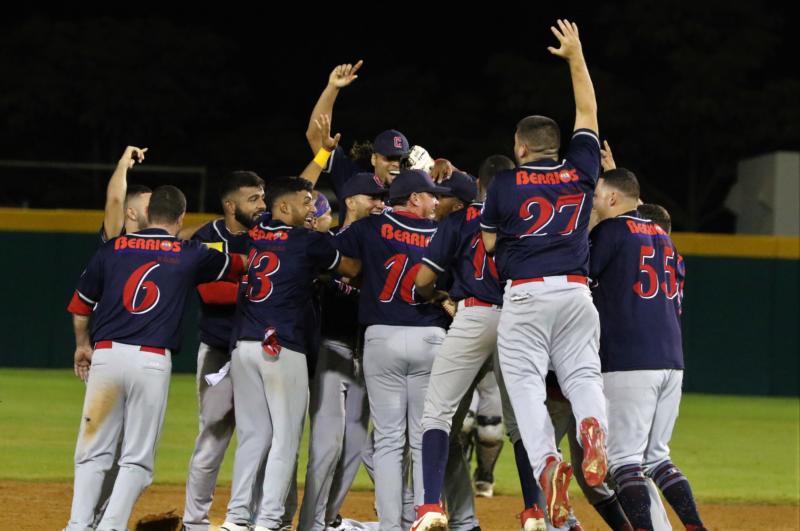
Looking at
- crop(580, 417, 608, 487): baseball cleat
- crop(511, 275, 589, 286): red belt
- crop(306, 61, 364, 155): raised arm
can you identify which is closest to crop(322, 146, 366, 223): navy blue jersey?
crop(306, 61, 364, 155): raised arm

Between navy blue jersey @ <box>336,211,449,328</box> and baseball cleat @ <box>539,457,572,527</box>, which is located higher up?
navy blue jersey @ <box>336,211,449,328</box>

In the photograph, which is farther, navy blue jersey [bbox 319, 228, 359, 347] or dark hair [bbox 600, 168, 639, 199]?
navy blue jersey [bbox 319, 228, 359, 347]

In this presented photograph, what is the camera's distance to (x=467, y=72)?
34469 millimetres

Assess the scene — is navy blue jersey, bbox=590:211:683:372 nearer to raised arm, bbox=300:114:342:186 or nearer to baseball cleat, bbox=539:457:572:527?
baseball cleat, bbox=539:457:572:527

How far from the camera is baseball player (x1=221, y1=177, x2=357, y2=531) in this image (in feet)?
21.3

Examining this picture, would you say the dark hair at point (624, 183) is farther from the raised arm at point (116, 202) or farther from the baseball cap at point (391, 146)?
the raised arm at point (116, 202)

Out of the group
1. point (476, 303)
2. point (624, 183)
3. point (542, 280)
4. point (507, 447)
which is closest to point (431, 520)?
point (476, 303)

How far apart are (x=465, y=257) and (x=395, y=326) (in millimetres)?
529

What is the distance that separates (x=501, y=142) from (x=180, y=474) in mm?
20571

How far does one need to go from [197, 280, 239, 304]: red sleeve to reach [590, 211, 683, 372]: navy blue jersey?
6.77 feet

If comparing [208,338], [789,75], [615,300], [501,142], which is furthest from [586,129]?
[789,75]

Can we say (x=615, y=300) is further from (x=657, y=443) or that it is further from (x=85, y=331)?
(x=85, y=331)

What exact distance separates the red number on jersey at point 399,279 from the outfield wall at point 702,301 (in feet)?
33.1

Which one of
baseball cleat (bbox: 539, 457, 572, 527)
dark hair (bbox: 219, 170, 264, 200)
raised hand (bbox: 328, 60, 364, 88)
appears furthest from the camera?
raised hand (bbox: 328, 60, 364, 88)
